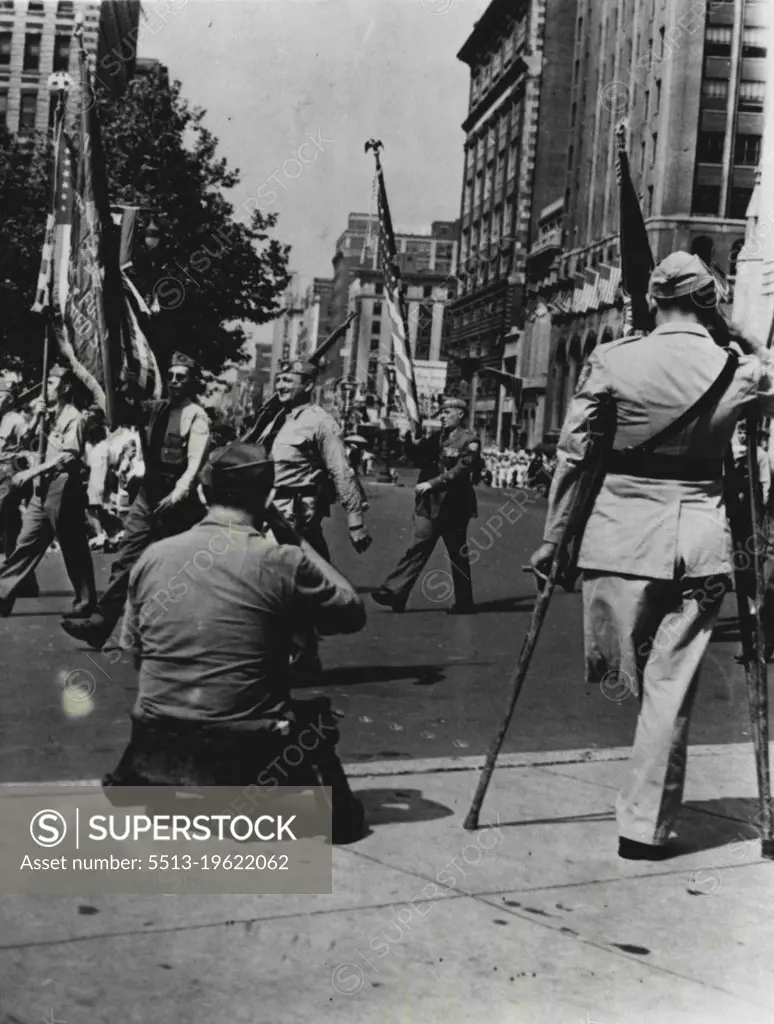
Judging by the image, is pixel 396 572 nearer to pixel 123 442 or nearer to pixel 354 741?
pixel 354 741

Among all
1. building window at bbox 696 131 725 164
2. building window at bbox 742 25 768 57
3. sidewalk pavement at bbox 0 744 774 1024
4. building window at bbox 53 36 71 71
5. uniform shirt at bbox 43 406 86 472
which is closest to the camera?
sidewalk pavement at bbox 0 744 774 1024

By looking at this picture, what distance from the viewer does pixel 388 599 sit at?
12.3 metres

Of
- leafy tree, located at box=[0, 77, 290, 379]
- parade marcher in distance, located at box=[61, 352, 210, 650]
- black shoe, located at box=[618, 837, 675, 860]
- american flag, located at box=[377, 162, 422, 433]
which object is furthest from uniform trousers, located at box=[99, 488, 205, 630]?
leafy tree, located at box=[0, 77, 290, 379]

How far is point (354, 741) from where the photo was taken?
6.74 m

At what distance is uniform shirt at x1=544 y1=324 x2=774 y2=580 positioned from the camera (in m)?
4.81

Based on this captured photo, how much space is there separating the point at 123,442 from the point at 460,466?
7.59m

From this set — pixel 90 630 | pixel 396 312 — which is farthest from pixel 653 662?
pixel 396 312

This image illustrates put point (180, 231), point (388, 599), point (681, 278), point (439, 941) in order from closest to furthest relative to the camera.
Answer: point (439, 941)
point (681, 278)
point (388, 599)
point (180, 231)

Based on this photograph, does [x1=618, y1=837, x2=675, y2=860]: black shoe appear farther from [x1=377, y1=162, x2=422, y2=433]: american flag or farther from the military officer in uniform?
[x1=377, y1=162, x2=422, y2=433]: american flag

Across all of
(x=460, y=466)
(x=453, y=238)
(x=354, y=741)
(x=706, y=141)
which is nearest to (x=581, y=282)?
(x=706, y=141)

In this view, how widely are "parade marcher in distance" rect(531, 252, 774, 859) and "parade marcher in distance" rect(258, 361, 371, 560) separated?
14.4 feet

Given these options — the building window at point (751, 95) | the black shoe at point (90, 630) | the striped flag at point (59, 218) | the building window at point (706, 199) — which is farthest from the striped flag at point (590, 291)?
the black shoe at point (90, 630)

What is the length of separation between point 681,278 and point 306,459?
4664 millimetres

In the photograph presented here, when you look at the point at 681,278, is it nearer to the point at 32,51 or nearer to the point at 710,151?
the point at 710,151
